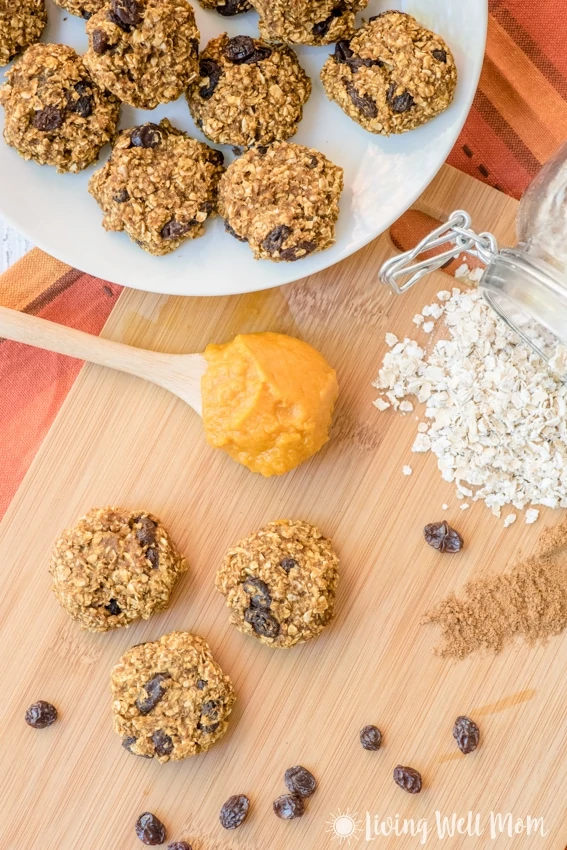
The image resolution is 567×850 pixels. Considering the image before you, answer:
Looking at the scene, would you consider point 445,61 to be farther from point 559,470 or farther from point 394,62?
point 559,470

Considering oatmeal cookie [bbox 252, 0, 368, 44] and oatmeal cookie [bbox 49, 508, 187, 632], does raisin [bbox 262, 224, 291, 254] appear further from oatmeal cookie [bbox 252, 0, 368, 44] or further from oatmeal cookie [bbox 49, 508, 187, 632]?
oatmeal cookie [bbox 49, 508, 187, 632]

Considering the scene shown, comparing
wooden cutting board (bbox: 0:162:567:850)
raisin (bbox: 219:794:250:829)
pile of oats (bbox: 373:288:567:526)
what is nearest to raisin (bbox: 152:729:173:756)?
wooden cutting board (bbox: 0:162:567:850)

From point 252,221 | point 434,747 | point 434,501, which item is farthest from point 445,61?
point 434,747

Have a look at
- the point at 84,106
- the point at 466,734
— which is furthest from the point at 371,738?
the point at 84,106

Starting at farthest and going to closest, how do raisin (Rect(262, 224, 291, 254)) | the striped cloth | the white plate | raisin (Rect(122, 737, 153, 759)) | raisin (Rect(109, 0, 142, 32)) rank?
the striped cloth → raisin (Rect(122, 737, 153, 759)) → the white plate → raisin (Rect(262, 224, 291, 254)) → raisin (Rect(109, 0, 142, 32))

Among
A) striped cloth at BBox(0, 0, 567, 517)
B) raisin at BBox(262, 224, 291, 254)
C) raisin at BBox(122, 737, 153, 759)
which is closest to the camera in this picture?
raisin at BBox(262, 224, 291, 254)

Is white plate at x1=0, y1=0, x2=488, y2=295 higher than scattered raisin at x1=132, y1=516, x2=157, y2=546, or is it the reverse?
white plate at x1=0, y1=0, x2=488, y2=295
